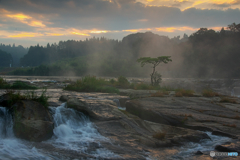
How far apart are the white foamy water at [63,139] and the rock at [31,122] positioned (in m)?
0.19

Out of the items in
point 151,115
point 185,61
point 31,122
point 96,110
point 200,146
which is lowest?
point 200,146

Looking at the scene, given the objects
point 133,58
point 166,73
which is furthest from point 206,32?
point 133,58

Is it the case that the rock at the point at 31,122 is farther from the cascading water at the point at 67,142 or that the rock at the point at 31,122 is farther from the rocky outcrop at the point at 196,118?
the rocky outcrop at the point at 196,118

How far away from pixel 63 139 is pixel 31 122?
1.11 metres

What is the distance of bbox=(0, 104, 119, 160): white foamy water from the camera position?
432 centimetres

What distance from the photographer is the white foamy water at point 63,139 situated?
4.32 m

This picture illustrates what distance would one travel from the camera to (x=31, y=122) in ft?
17.7

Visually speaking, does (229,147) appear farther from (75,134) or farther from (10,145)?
(10,145)

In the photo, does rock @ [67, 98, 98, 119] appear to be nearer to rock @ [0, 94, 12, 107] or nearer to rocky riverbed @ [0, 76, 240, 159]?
rocky riverbed @ [0, 76, 240, 159]

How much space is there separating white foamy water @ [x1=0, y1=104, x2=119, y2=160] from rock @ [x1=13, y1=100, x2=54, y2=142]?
0.61ft

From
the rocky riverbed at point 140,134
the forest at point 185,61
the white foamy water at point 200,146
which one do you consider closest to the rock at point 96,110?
the rocky riverbed at point 140,134

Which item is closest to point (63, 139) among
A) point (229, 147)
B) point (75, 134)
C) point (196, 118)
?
point (75, 134)

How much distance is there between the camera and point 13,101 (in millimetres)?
6023

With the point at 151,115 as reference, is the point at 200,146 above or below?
below
